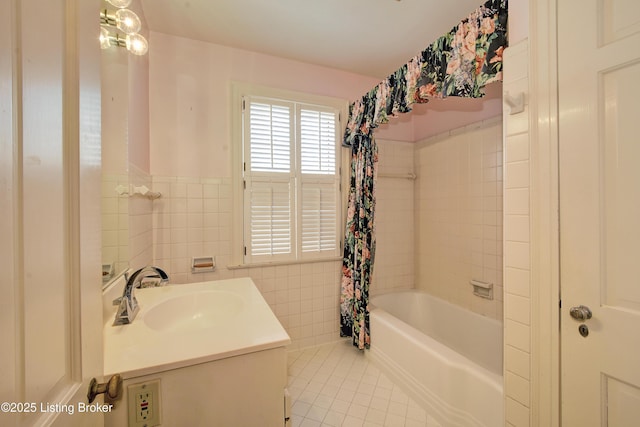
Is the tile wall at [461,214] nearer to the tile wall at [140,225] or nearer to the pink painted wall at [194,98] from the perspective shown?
the pink painted wall at [194,98]

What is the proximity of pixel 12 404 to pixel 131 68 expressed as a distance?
1.72 meters

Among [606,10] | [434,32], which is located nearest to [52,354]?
[606,10]

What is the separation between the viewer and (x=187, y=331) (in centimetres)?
97

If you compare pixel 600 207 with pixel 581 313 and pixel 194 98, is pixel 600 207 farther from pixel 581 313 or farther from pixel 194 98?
pixel 194 98

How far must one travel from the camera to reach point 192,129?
2027 millimetres

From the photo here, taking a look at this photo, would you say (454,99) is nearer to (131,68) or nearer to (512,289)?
(512,289)

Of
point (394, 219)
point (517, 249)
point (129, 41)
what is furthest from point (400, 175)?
point (129, 41)

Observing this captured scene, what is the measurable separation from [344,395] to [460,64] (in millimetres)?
2108

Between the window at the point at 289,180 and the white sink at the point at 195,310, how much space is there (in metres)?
0.72

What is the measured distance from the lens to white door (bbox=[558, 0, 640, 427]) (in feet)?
2.76

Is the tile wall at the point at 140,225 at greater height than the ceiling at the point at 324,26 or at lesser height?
lesser

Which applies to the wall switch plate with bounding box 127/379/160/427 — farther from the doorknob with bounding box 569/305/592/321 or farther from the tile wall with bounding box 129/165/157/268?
the doorknob with bounding box 569/305/592/321

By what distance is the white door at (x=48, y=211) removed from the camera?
352mm

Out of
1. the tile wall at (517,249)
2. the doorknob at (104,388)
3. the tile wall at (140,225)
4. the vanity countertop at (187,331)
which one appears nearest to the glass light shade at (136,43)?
the tile wall at (140,225)
